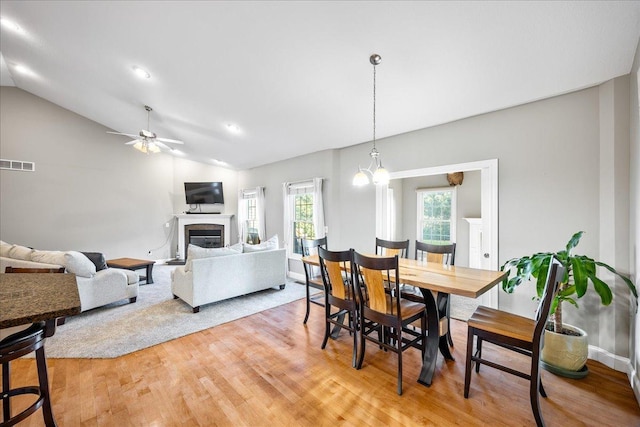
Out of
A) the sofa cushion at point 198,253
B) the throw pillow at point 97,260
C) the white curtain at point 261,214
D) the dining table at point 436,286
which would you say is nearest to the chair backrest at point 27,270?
the throw pillow at point 97,260

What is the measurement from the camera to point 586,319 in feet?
8.41

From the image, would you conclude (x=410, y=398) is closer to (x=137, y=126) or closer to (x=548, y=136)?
(x=548, y=136)

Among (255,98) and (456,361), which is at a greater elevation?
(255,98)

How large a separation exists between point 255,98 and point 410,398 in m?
3.87

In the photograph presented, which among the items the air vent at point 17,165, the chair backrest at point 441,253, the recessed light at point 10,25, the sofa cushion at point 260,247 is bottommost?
the sofa cushion at point 260,247

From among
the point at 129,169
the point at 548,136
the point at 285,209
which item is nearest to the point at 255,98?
the point at 285,209

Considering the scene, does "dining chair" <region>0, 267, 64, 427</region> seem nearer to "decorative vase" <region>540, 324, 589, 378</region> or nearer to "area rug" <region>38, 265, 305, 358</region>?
"area rug" <region>38, 265, 305, 358</region>

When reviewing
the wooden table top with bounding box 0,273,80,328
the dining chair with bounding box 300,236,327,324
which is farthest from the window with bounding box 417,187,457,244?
the wooden table top with bounding box 0,273,80,328

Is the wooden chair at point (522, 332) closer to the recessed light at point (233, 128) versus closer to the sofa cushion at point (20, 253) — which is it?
the recessed light at point (233, 128)

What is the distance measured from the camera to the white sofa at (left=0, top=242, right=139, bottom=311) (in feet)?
11.2

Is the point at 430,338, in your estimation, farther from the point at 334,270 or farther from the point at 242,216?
the point at 242,216

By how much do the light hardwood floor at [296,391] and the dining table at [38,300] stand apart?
25.7 inches

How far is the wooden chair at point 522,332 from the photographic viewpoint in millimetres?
1720

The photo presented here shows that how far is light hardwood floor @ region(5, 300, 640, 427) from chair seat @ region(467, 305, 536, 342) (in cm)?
56
